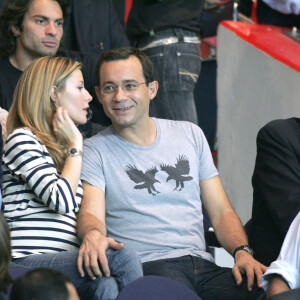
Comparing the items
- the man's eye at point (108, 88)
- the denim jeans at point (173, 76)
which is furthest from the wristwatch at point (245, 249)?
the denim jeans at point (173, 76)

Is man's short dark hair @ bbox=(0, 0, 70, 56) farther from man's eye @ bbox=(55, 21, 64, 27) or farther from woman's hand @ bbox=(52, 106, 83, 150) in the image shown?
woman's hand @ bbox=(52, 106, 83, 150)

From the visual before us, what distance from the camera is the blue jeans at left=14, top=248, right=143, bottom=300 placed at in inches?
89.6

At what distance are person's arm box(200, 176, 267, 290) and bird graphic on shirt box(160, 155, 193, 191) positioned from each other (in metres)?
0.12

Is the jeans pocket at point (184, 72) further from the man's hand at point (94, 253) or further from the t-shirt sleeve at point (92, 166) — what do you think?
the man's hand at point (94, 253)

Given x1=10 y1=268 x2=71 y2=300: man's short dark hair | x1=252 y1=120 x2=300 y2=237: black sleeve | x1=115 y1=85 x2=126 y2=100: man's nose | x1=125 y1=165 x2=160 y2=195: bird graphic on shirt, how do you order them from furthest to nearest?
x1=115 y1=85 x2=126 y2=100: man's nose < x1=125 y1=165 x2=160 y2=195: bird graphic on shirt < x1=252 y1=120 x2=300 y2=237: black sleeve < x1=10 y1=268 x2=71 y2=300: man's short dark hair

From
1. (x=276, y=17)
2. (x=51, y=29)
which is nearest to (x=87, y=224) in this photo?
(x=51, y=29)

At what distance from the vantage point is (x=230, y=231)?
9.33 feet

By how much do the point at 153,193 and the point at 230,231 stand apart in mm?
348

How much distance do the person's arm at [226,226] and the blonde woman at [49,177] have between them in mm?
455

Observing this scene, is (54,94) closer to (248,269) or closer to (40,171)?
(40,171)

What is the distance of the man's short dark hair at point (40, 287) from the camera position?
4.76 feet

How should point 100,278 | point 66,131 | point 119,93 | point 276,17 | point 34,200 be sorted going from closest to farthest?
point 100,278 < point 34,200 < point 66,131 < point 119,93 < point 276,17

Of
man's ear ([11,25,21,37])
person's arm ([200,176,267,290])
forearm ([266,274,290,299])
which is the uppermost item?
man's ear ([11,25,21,37])

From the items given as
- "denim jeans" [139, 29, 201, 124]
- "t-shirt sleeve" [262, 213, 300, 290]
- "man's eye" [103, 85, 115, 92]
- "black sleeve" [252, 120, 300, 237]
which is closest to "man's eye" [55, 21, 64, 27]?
"denim jeans" [139, 29, 201, 124]
